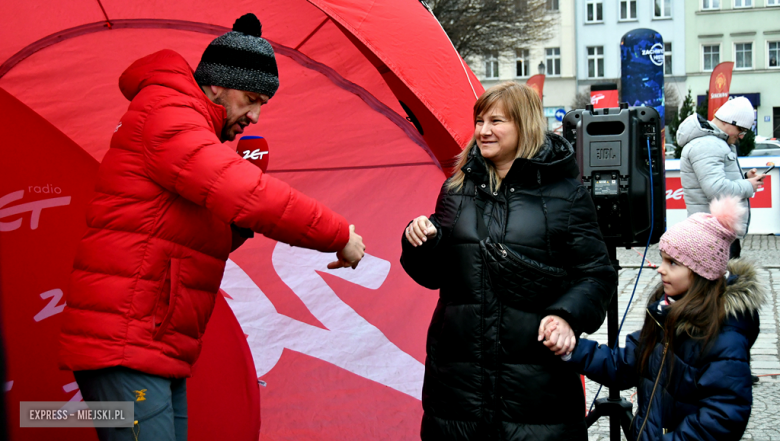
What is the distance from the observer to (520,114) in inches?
91.4

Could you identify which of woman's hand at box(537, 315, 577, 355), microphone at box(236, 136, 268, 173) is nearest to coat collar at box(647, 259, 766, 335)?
woman's hand at box(537, 315, 577, 355)

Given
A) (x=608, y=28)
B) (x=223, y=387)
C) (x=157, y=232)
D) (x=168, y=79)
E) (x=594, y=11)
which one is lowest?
(x=223, y=387)

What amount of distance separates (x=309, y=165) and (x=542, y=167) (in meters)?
1.74

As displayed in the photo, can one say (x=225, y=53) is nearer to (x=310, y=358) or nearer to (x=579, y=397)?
(x=579, y=397)

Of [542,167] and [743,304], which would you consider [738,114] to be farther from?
[542,167]

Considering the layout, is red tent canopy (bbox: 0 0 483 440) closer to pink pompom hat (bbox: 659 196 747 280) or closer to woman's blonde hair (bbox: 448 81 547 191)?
woman's blonde hair (bbox: 448 81 547 191)

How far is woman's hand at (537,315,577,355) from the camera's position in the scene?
6.97 ft

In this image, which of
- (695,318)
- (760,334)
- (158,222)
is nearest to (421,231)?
(158,222)

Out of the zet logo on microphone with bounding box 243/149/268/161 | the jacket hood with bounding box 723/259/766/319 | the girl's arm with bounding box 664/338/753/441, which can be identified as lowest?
the girl's arm with bounding box 664/338/753/441

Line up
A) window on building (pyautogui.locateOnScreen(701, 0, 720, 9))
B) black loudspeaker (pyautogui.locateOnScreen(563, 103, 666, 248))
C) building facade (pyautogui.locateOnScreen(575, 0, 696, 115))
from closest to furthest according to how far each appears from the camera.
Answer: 1. black loudspeaker (pyautogui.locateOnScreen(563, 103, 666, 248))
2. window on building (pyautogui.locateOnScreen(701, 0, 720, 9))
3. building facade (pyautogui.locateOnScreen(575, 0, 696, 115))

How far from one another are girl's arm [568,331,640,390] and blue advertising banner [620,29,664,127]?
12.1 metres

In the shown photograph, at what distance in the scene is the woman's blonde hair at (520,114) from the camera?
7.58 ft

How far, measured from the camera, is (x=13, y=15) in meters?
3.26

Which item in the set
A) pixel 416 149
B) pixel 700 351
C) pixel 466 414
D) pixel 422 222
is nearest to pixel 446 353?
pixel 466 414
